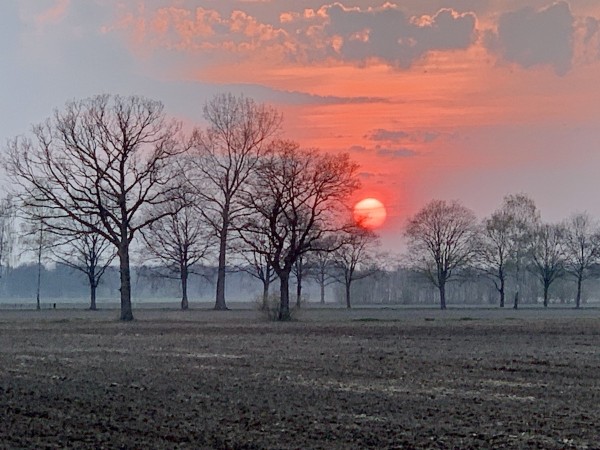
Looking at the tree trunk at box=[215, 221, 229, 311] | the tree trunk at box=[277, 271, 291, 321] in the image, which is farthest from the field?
the tree trunk at box=[215, 221, 229, 311]

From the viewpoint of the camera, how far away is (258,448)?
14.3 metres

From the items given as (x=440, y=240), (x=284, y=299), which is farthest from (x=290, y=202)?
(x=440, y=240)

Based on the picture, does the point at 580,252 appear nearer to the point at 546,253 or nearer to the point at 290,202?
the point at 546,253

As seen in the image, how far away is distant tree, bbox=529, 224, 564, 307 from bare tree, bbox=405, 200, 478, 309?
28.0ft

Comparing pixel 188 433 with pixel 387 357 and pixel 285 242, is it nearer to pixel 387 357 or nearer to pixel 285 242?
pixel 387 357

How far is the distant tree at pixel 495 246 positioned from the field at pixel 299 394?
74.3m

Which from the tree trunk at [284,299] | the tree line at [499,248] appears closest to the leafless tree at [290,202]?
the tree trunk at [284,299]

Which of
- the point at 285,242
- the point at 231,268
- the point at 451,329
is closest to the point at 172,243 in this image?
the point at 231,268

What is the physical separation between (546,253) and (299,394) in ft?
335

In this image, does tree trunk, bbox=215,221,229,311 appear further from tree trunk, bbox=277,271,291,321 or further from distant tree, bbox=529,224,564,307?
distant tree, bbox=529,224,564,307

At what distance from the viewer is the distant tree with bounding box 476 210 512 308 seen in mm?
114000

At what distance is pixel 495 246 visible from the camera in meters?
115

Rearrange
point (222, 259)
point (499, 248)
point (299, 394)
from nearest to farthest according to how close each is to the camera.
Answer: point (299, 394) < point (222, 259) < point (499, 248)

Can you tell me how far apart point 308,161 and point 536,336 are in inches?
983
